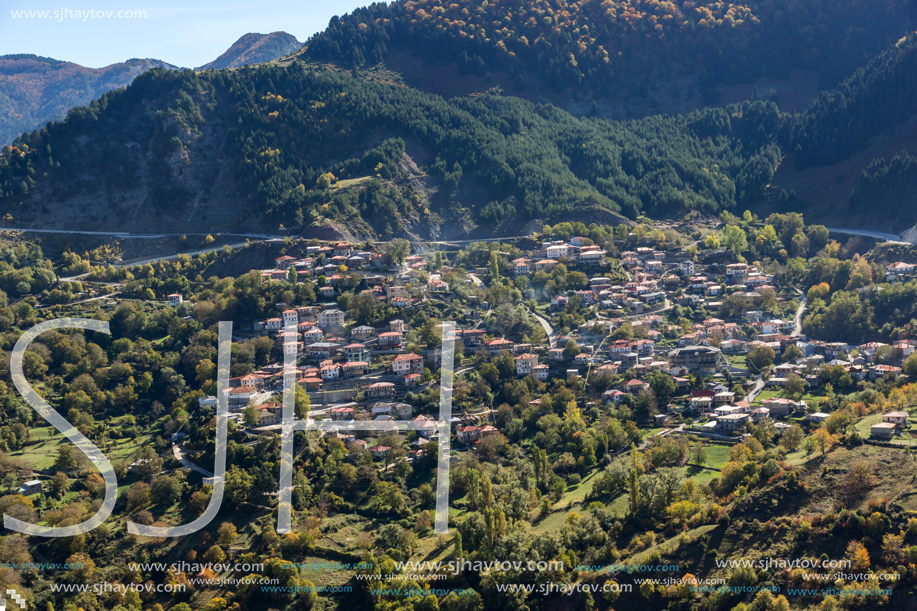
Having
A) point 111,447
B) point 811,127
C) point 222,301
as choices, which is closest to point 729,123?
point 811,127

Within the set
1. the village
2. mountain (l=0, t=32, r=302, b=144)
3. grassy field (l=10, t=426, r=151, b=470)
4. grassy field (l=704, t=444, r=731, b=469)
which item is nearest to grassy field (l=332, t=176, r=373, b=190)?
the village

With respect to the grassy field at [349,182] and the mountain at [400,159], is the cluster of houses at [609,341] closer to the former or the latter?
the mountain at [400,159]

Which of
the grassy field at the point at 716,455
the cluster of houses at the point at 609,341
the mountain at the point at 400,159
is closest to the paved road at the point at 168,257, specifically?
the mountain at the point at 400,159

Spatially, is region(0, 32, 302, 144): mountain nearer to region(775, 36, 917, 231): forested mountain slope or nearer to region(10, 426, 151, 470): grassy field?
region(775, 36, 917, 231): forested mountain slope

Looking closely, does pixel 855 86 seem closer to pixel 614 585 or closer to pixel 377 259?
pixel 377 259

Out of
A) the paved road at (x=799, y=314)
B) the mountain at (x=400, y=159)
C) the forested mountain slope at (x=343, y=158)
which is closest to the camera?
the paved road at (x=799, y=314)

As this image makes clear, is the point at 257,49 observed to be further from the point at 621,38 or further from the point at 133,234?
the point at 133,234

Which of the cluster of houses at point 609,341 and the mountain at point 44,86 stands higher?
the mountain at point 44,86
